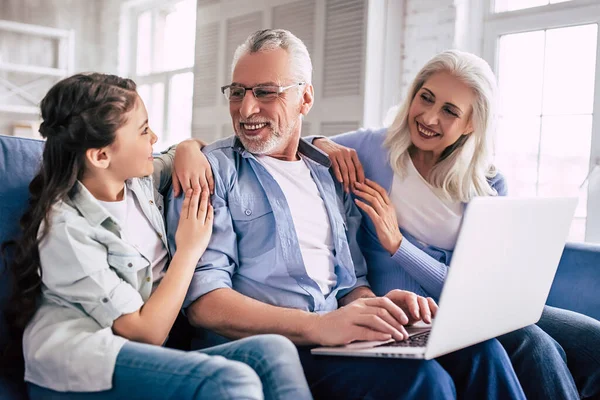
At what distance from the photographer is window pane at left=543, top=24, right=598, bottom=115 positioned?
301 centimetres

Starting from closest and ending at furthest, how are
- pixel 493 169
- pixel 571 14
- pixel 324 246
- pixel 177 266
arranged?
pixel 177 266
pixel 324 246
pixel 493 169
pixel 571 14

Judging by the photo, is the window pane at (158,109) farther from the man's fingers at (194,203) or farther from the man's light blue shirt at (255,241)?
the man's fingers at (194,203)

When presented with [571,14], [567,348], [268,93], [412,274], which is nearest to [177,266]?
[268,93]

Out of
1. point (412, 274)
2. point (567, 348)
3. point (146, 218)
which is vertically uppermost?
point (146, 218)

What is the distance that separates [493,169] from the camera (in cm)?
193

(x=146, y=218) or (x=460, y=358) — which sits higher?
(x=146, y=218)

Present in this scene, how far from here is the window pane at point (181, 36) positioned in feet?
15.3

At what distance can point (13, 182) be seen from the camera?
1409 millimetres

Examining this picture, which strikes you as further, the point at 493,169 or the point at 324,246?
the point at 493,169

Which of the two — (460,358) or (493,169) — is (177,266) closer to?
(460,358)

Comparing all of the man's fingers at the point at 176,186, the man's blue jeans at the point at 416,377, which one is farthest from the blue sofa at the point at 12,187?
the man's blue jeans at the point at 416,377

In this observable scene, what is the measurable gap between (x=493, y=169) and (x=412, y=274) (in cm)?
46

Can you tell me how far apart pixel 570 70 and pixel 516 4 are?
1.55ft

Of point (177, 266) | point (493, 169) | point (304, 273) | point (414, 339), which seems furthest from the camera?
point (493, 169)
